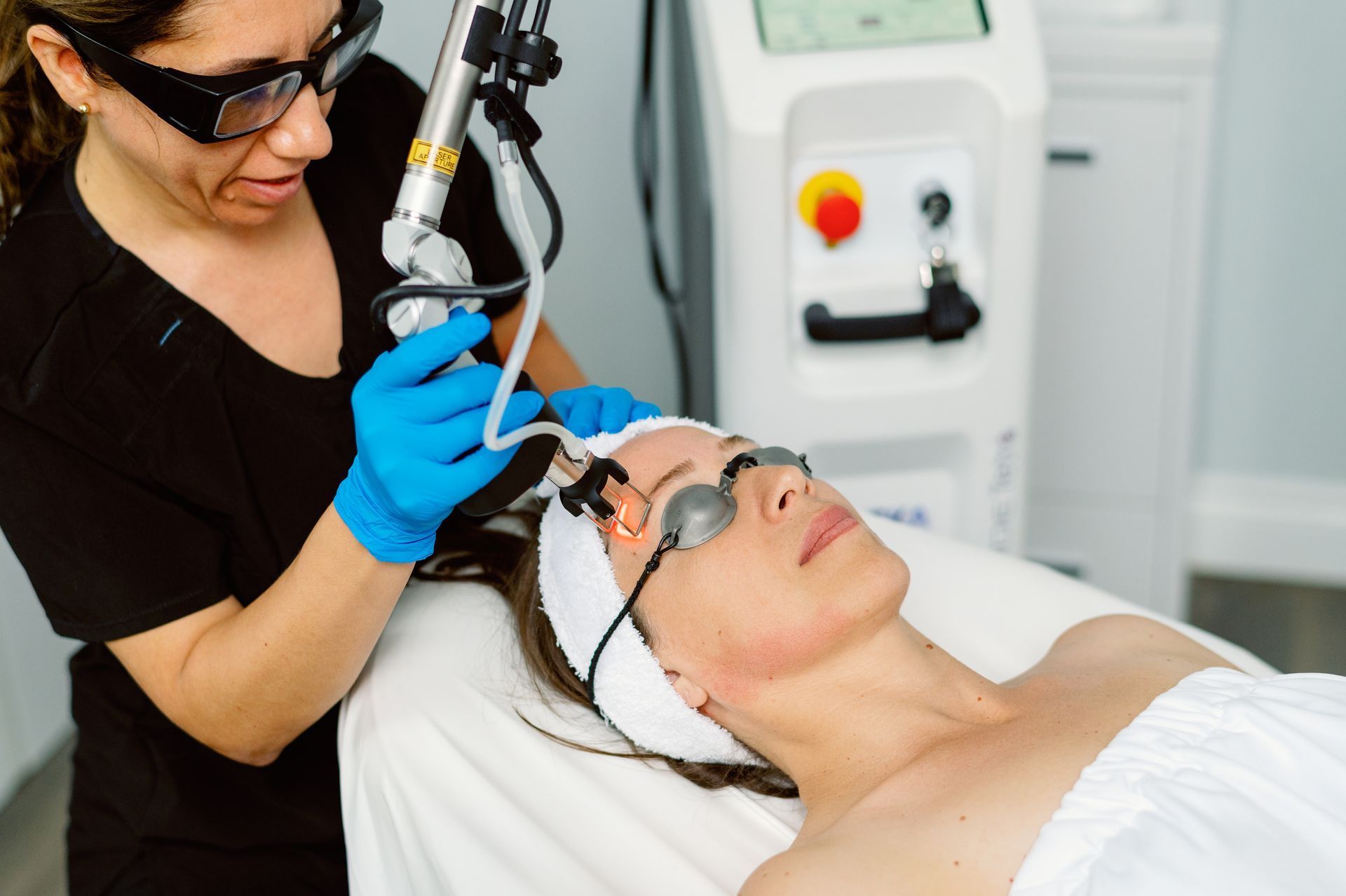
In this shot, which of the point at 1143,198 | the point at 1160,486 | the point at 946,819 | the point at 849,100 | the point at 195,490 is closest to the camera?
the point at 946,819

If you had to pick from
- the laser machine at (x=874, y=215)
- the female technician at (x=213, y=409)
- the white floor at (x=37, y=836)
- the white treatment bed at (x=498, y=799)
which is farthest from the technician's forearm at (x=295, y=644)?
the white floor at (x=37, y=836)

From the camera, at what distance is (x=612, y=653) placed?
124 cm

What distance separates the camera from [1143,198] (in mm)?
1917

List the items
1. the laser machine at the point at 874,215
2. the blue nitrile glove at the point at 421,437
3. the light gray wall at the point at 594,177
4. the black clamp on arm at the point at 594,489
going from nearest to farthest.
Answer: the blue nitrile glove at the point at 421,437
the black clamp on arm at the point at 594,489
the laser machine at the point at 874,215
the light gray wall at the point at 594,177

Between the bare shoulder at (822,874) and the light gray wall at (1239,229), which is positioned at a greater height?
the light gray wall at (1239,229)

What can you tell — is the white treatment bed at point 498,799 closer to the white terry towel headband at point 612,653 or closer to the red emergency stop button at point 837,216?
the white terry towel headband at point 612,653

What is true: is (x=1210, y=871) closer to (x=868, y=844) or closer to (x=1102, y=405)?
(x=868, y=844)

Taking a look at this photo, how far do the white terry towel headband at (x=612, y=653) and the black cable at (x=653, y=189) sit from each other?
920 millimetres

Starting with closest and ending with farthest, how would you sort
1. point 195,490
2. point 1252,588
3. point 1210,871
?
1. point 1210,871
2. point 195,490
3. point 1252,588

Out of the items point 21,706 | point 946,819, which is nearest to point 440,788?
point 946,819

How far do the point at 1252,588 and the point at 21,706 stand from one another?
8.09 ft

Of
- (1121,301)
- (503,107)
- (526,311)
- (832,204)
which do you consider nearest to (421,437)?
(526,311)

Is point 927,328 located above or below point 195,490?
above

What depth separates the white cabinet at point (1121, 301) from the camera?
184 centimetres
